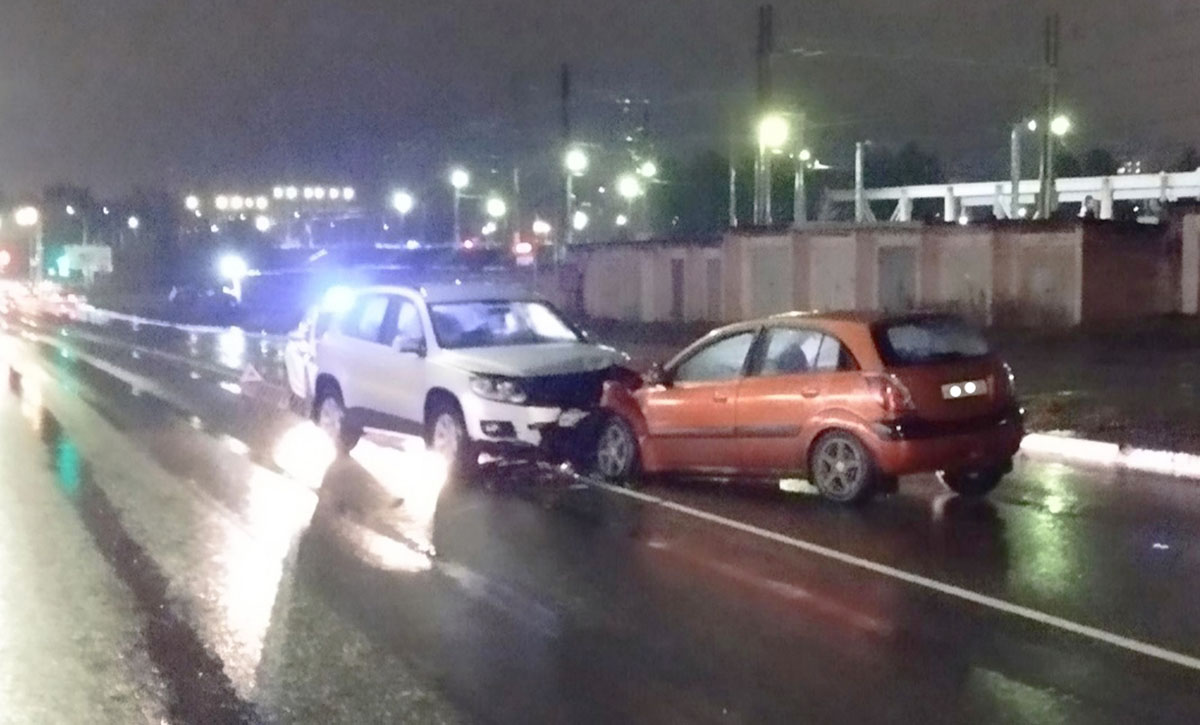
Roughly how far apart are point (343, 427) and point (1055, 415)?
26.3ft

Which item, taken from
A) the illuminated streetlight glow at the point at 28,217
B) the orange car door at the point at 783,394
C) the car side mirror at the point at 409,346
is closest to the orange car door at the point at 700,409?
the orange car door at the point at 783,394

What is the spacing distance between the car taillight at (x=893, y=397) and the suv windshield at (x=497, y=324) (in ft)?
15.6

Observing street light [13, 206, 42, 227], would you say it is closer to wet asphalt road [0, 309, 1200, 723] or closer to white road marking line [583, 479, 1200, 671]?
wet asphalt road [0, 309, 1200, 723]

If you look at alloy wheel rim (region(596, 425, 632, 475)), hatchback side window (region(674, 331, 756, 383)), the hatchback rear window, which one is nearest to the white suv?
alloy wheel rim (region(596, 425, 632, 475))

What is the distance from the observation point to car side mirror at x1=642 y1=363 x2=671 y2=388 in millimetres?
13730

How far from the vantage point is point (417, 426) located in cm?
1553

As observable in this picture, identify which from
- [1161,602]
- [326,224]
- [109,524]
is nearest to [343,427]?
[109,524]

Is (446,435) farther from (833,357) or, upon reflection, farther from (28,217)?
(28,217)

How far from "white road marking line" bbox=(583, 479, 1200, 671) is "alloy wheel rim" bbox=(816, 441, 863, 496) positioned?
0.92 meters

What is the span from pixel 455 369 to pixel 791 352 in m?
3.51

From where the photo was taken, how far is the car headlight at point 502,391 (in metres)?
14.5

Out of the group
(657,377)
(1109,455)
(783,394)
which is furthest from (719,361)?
(1109,455)

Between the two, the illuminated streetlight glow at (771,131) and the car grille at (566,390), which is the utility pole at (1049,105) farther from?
the car grille at (566,390)

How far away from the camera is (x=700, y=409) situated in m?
13.3
